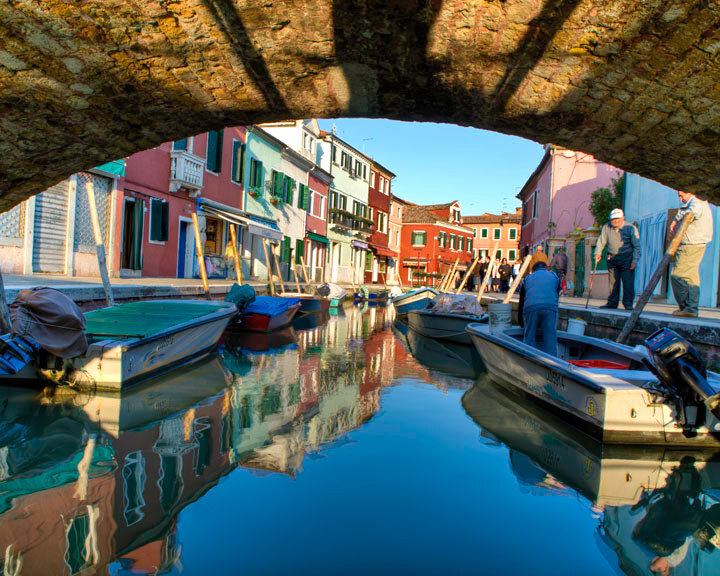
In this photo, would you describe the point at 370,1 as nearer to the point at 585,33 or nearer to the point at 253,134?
the point at 585,33

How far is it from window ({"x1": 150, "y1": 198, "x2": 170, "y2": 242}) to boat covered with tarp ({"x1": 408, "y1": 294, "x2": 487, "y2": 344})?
7.93 m

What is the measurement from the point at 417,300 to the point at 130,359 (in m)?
10.7

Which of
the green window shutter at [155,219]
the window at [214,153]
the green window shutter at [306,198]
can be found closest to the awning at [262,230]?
the window at [214,153]

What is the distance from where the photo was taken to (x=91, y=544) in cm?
271

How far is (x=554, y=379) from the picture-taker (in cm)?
509

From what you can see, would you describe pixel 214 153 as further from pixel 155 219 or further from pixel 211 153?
pixel 155 219

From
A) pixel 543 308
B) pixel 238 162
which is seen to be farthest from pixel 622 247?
pixel 238 162

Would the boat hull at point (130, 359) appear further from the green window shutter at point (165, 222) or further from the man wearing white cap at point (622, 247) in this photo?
the green window shutter at point (165, 222)

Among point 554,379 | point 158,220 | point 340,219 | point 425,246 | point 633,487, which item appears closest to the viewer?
point 633,487

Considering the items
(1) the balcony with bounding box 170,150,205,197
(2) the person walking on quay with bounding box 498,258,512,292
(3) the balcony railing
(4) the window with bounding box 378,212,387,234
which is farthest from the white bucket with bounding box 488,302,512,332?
(4) the window with bounding box 378,212,387,234

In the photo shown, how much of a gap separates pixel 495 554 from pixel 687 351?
6.79 ft

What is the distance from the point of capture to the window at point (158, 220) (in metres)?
15.6

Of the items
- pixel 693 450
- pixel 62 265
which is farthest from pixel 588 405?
pixel 62 265

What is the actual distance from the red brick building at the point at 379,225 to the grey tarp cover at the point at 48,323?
110 ft
